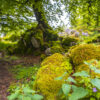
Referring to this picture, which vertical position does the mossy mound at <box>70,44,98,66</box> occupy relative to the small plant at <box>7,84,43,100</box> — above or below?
above

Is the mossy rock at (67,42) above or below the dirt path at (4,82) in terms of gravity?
above

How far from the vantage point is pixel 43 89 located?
1.85 m

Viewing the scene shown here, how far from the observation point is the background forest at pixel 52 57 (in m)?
1.38

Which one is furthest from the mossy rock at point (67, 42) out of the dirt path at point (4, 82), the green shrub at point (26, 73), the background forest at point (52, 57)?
the dirt path at point (4, 82)

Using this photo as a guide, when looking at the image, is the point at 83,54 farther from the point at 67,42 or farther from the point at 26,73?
the point at 67,42

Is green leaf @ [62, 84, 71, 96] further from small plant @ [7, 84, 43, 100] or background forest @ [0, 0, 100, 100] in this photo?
small plant @ [7, 84, 43, 100]

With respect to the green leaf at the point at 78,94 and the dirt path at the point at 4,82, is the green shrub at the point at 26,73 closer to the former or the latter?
the dirt path at the point at 4,82

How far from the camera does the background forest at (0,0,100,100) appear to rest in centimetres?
138

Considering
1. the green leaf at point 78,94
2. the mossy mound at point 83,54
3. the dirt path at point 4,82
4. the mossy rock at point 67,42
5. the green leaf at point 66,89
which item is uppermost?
the mossy mound at point 83,54

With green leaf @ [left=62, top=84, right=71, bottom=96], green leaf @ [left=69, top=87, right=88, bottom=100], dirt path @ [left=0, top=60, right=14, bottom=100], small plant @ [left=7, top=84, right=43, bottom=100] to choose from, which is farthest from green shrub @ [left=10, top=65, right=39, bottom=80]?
green leaf @ [left=69, top=87, right=88, bottom=100]

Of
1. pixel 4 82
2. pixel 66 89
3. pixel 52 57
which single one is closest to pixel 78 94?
pixel 66 89

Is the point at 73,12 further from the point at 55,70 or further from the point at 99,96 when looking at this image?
the point at 99,96

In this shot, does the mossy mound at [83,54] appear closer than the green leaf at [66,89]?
No

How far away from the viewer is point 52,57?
123 inches
